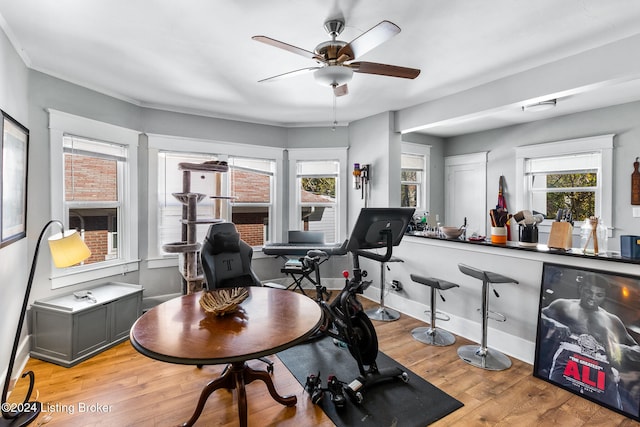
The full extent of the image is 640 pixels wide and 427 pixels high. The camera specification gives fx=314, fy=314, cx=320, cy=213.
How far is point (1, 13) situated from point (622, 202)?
6.40 m

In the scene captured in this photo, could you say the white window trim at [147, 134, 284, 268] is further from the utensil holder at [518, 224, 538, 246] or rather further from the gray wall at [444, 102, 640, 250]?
the gray wall at [444, 102, 640, 250]

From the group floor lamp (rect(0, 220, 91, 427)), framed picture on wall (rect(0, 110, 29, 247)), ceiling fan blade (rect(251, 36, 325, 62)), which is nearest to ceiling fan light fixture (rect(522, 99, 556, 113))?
ceiling fan blade (rect(251, 36, 325, 62))

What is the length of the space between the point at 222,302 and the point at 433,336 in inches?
91.6

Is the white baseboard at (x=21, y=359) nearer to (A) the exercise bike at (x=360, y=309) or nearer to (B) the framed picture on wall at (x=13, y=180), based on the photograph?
(B) the framed picture on wall at (x=13, y=180)

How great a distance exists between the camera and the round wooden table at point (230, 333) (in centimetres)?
150

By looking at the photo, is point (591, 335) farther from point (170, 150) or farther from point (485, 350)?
point (170, 150)

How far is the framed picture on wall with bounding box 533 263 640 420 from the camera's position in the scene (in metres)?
2.14

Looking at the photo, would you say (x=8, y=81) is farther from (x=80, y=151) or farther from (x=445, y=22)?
(x=445, y=22)

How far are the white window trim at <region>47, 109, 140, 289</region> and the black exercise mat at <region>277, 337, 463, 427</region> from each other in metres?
2.29

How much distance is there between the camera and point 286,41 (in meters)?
2.45

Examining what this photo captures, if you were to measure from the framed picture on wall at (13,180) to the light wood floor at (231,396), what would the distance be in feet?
3.99

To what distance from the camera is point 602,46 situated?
246 centimetres

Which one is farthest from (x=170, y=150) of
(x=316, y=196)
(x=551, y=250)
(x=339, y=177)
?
(x=551, y=250)

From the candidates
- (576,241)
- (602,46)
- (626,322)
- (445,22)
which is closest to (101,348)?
(445,22)
